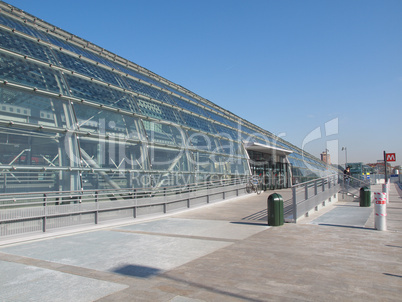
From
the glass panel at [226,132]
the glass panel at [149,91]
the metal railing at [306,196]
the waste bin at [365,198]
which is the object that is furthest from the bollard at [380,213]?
the glass panel at [226,132]

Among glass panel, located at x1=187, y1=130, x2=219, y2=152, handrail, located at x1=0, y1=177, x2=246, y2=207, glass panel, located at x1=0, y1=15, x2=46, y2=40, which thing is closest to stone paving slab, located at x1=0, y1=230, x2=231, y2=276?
handrail, located at x1=0, y1=177, x2=246, y2=207

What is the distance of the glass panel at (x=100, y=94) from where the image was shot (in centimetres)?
1267

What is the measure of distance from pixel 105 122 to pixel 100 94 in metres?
1.62

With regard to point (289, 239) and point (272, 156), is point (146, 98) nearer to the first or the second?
point (289, 239)

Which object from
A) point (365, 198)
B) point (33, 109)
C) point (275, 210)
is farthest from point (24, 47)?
point (365, 198)

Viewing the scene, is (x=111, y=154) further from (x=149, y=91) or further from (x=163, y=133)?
(x=149, y=91)

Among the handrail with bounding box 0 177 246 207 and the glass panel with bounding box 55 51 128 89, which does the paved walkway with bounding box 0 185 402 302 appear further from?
the glass panel with bounding box 55 51 128 89

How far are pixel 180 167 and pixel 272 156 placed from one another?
17107mm

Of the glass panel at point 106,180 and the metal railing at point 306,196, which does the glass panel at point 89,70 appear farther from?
the metal railing at point 306,196

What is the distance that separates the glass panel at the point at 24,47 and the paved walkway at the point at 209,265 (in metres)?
7.12

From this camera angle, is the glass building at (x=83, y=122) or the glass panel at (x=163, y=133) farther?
the glass panel at (x=163, y=133)

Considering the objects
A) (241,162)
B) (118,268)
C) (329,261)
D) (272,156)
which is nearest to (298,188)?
(329,261)

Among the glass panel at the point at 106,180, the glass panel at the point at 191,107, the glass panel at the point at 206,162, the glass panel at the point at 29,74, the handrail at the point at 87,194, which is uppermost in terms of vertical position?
the glass panel at the point at 191,107

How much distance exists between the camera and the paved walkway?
453 centimetres
